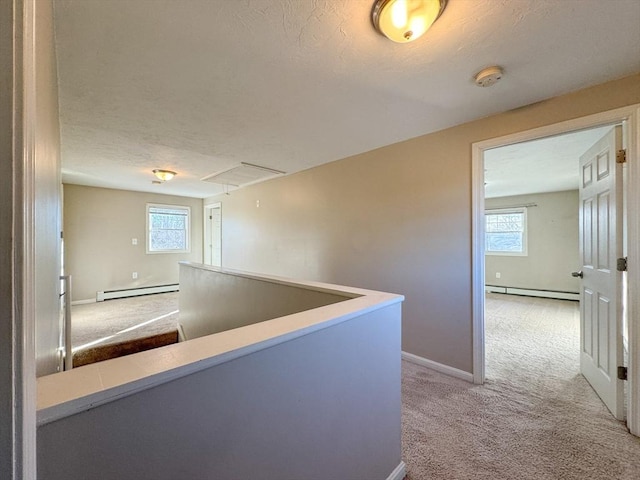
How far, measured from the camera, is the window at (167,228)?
594cm

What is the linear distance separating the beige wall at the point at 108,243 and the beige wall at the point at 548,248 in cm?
770

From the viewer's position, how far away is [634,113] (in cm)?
165

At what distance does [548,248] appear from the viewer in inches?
218

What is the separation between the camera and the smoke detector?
159cm

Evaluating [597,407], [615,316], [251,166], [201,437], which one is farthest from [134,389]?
[251,166]

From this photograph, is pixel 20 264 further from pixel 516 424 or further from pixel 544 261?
pixel 544 261

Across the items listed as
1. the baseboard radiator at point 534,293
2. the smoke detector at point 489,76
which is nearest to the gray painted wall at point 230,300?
the smoke detector at point 489,76

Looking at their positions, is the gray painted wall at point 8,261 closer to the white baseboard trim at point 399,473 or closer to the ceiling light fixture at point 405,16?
the ceiling light fixture at point 405,16

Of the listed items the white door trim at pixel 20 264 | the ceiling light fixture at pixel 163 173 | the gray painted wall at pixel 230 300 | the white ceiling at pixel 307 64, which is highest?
the white ceiling at pixel 307 64

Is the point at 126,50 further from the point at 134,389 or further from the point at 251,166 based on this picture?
the point at 251,166

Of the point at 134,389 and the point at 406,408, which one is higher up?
the point at 134,389

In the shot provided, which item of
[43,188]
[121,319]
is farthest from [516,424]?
[121,319]

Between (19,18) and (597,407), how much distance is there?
3212mm

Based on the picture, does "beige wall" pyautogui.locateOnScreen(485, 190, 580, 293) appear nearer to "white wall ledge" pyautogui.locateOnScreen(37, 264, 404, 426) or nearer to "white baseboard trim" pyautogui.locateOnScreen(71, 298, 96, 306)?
"white wall ledge" pyautogui.locateOnScreen(37, 264, 404, 426)
